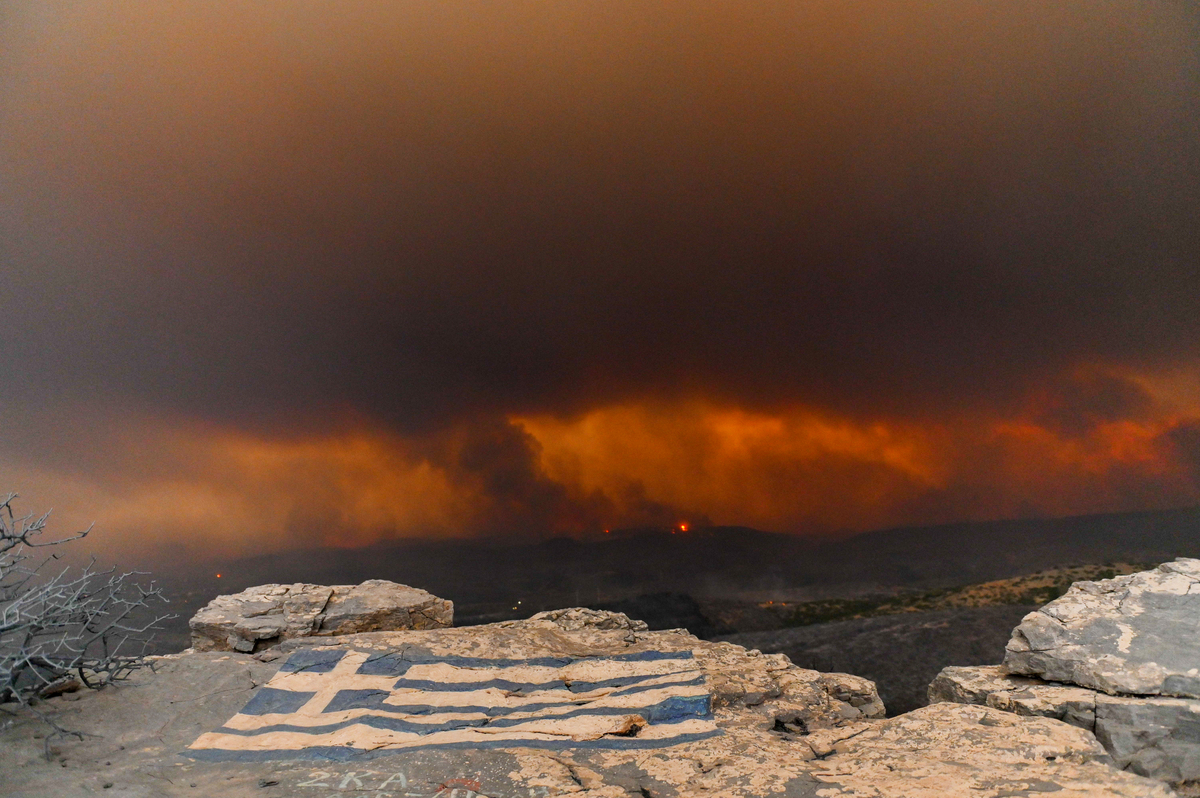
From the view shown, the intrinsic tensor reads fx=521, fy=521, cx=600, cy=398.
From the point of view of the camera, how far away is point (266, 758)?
15.8 feet

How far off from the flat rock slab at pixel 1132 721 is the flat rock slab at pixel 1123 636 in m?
0.17

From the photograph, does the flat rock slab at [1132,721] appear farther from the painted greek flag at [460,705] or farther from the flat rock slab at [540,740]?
the painted greek flag at [460,705]

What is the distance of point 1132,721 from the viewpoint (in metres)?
5.04

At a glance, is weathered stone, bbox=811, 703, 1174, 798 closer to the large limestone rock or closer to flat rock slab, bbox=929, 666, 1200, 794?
flat rock slab, bbox=929, 666, 1200, 794

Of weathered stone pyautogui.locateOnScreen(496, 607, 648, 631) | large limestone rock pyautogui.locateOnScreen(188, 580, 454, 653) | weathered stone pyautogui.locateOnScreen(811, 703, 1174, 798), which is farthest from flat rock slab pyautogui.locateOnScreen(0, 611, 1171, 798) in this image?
weathered stone pyautogui.locateOnScreen(496, 607, 648, 631)

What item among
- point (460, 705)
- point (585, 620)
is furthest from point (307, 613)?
point (585, 620)

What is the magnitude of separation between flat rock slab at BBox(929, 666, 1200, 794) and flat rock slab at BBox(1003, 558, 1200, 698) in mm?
170

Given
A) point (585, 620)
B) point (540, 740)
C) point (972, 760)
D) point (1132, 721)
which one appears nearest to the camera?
point (972, 760)

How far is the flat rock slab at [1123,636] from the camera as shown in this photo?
5.39m

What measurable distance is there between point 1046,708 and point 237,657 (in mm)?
9741

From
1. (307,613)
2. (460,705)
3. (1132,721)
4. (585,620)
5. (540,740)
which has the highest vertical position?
(307,613)

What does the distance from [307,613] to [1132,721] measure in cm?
1076

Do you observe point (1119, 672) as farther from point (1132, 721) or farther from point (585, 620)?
point (585, 620)

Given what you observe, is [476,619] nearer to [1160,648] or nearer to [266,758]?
[266,758]
